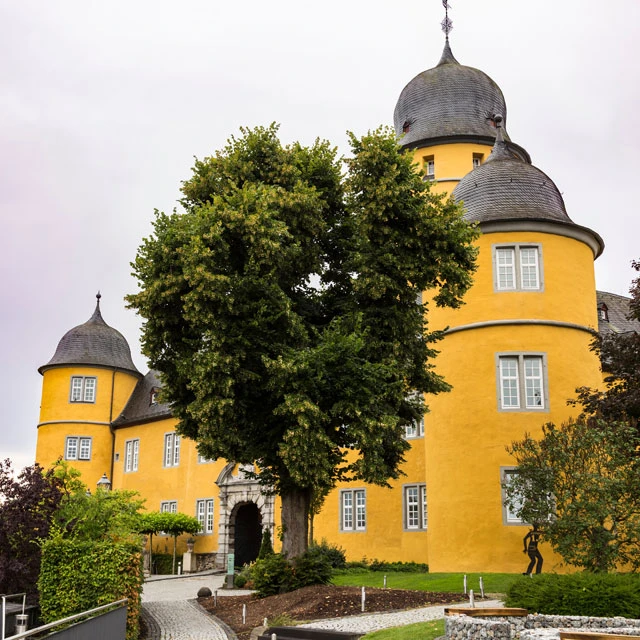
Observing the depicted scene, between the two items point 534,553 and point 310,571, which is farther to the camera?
point 534,553

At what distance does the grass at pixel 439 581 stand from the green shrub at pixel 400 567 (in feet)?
4.40

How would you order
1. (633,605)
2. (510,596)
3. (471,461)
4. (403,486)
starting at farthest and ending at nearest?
1. (403,486)
2. (471,461)
3. (510,596)
4. (633,605)

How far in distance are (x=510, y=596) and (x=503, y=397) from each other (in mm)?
10362

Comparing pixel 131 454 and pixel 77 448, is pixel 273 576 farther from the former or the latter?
pixel 77 448

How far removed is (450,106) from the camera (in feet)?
113

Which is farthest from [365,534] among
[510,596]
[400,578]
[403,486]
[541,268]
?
[510,596]

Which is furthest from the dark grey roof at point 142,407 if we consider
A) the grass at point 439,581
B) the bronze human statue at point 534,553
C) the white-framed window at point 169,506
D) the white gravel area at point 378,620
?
the white gravel area at point 378,620

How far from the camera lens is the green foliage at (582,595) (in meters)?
12.5

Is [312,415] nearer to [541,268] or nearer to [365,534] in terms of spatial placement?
[541,268]

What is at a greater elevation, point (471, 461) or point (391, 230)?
point (391, 230)

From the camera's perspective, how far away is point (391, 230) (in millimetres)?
18766

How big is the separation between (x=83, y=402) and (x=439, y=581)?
2908cm

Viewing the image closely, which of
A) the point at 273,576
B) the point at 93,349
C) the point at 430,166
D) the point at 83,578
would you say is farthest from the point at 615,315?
the point at 93,349

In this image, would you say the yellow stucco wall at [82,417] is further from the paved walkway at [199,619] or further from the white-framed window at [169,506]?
the paved walkway at [199,619]
